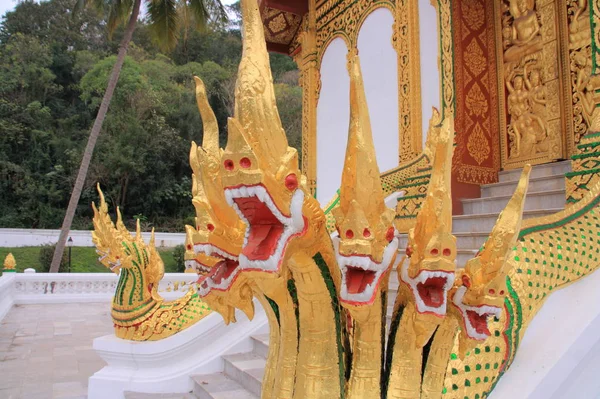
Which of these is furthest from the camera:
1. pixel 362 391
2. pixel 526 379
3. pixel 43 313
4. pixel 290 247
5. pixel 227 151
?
pixel 43 313

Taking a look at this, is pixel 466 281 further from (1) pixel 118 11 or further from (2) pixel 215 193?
(1) pixel 118 11

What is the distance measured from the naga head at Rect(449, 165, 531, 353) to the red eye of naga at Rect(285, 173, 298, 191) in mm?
644

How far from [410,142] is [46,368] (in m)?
4.28

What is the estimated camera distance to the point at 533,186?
3.79 metres

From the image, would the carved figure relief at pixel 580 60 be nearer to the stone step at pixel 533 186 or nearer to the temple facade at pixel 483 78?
the temple facade at pixel 483 78

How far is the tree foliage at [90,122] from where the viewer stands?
22078 millimetres

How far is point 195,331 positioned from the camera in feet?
11.7

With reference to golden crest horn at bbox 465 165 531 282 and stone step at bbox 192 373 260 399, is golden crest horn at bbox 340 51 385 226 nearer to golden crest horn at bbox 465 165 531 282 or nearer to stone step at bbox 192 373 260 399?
golden crest horn at bbox 465 165 531 282

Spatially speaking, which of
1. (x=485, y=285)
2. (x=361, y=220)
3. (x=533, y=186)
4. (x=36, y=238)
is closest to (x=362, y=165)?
(x=361, y=220)

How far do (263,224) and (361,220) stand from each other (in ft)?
0.87

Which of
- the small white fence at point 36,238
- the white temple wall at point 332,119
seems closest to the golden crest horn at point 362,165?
the white temple wall at point 332,119

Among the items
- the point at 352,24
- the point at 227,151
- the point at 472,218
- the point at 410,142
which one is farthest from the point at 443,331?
the point at 352,24

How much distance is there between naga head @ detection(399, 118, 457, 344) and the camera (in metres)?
1.29

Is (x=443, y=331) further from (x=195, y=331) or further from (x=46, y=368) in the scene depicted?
(x=46, y=368)
